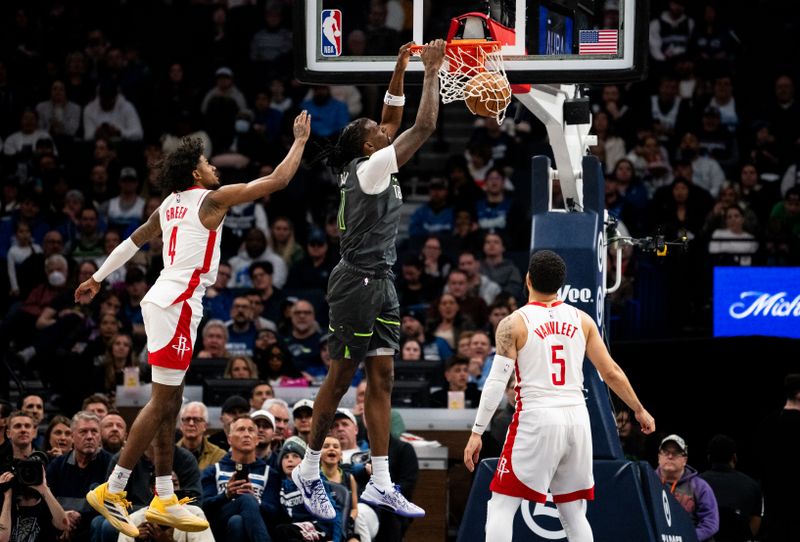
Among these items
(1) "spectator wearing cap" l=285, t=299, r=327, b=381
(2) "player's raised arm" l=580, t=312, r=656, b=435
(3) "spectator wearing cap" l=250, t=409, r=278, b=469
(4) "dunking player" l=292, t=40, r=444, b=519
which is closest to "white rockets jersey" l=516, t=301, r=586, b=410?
(2) "player's raised arm" l=580, t=312, r=656, b=435

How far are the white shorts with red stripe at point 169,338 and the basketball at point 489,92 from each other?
2.09 m

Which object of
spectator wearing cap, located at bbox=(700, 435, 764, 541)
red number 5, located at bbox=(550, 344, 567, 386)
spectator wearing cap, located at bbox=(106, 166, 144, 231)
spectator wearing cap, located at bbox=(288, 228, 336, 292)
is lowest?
spectator wearing cap, located at bbox=(700, 435, 764, 541)

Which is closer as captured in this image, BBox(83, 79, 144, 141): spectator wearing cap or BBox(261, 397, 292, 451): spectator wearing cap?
BBox(261, 397, 292, 451): spectator wearing cap

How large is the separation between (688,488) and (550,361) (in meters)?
3.81

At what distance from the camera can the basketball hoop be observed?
9055 millimetres

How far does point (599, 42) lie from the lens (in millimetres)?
9523

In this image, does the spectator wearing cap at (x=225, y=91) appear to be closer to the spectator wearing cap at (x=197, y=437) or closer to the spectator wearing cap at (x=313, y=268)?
the spectator wearing cap at (x=313, y=268)

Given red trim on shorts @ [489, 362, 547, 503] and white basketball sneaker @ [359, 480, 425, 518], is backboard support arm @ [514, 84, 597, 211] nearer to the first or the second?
red trim on shorts @ [489, 362, 547, 503]

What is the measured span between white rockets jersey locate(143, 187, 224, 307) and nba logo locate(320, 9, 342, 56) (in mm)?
1411

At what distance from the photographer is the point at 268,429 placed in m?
11.8

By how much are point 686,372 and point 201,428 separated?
5004 millimetres

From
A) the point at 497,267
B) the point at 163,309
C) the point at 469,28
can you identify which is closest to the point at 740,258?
the point at 497,267

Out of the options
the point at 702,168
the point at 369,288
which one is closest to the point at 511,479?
the point at 369,288

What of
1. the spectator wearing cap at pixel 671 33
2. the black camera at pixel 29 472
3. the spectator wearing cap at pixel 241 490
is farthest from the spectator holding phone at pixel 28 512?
the spectator wearing cap at pixel 671 33
